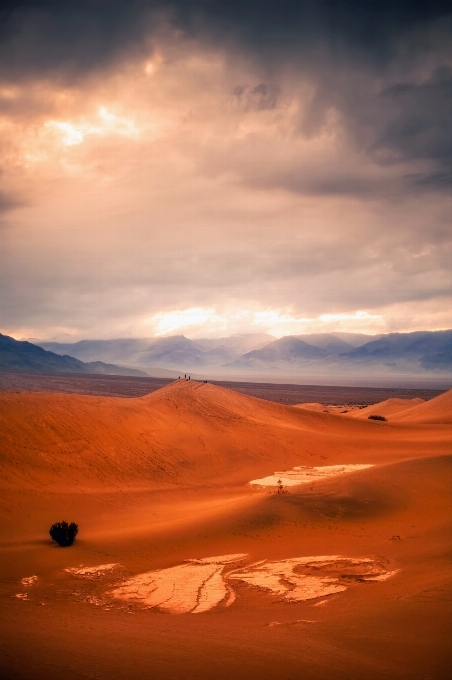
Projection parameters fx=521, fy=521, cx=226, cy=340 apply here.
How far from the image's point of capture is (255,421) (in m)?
41.8

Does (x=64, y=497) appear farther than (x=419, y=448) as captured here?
No

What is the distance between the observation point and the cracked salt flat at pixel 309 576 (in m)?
11.5

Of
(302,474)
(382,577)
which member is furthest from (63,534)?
(302,474)

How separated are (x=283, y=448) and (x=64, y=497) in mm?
17791

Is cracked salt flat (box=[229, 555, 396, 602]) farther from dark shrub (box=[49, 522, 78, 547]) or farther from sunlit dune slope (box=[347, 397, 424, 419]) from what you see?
sunlit dune slope (box=[347, 397, 424, 419])

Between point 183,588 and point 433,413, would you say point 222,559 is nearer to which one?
point 183,588

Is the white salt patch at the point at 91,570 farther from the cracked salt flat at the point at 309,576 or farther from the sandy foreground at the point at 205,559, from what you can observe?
the cracked salt flat at the point at 309,576

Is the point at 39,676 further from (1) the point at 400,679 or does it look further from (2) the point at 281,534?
(2) the point at 281,534

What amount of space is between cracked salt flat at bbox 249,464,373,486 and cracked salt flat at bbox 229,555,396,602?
42.3ft

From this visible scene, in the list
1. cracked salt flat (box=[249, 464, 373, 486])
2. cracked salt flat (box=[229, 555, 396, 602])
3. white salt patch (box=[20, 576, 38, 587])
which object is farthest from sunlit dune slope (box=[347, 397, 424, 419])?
white salt patch (box=[20, 576, 38, 587])

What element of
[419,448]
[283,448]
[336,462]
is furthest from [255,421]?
[419,448]

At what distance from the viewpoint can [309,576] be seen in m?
12.6

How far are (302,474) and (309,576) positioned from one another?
57.6 feet

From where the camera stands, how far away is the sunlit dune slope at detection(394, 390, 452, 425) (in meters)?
53.6
